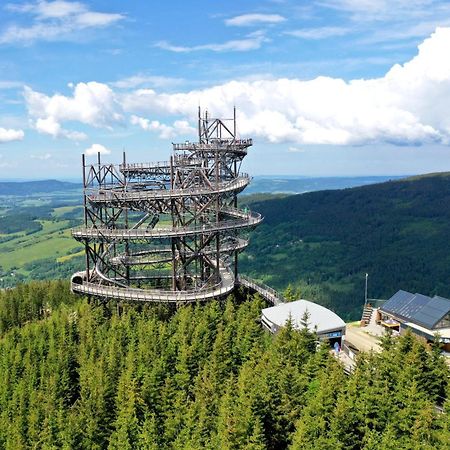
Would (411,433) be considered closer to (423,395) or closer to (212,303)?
(423,395)

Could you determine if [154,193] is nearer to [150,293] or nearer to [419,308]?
[150,293]

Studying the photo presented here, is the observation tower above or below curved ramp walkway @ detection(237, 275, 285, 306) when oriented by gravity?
above

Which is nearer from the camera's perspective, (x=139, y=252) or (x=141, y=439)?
Answer: (x=141, y=439)

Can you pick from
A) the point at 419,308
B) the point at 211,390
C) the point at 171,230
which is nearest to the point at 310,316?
the point at 419,308

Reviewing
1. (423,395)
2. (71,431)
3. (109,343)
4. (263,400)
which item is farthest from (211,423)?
(109,343)

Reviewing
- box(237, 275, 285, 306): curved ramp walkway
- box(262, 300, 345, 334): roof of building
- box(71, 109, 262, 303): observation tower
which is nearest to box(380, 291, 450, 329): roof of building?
box(262, 300, 345, 334): roof of building

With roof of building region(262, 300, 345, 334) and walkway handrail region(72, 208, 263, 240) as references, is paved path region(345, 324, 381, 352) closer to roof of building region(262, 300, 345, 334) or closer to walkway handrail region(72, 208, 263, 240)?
roof of building region(262, 300, 345, 334)

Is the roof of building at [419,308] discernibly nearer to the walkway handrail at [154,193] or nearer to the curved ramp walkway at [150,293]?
the curved ramp walkway at [150,293]
